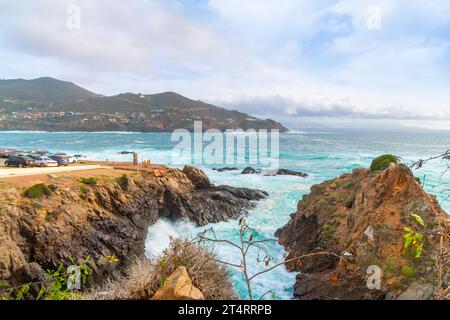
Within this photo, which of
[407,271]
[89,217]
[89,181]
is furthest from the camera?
[89,181]

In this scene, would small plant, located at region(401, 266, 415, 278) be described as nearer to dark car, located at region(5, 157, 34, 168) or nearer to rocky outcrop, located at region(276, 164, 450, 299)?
rocky outcrop, located at region(276, 164, 450, 299)

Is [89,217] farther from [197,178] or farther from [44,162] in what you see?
[197,178]

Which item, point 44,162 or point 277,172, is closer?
point 44,162

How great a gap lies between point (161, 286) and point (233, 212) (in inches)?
882

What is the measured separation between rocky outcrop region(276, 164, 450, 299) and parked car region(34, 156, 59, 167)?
23832 mm

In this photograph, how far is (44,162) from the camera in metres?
28.1

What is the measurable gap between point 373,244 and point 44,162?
2876cm

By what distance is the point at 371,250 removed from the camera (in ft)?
36.0

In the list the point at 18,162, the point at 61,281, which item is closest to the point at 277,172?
the point at 18,162

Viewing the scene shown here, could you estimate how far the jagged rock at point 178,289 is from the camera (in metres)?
4.57

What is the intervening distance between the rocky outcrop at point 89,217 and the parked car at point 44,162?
10218 mm

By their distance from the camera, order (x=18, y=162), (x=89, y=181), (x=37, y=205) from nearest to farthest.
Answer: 1. (x=37, y=205)
2. (x=89, y=181)
3. (x=18, y=162)

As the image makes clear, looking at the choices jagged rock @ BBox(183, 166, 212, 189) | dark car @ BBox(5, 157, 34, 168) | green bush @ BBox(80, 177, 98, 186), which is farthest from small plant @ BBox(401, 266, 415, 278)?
dark car @ BBox(5, 157, 34, 168)

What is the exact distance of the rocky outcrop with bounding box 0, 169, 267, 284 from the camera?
1354 centimetres
